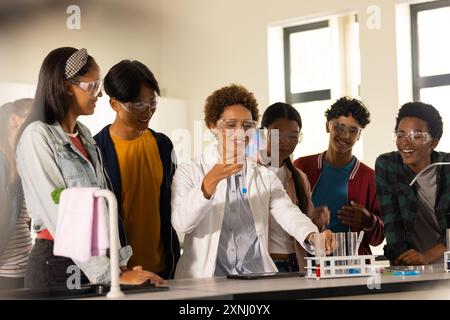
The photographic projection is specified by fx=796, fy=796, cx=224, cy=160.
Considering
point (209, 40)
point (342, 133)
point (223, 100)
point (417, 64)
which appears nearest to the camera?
point (223, 100)

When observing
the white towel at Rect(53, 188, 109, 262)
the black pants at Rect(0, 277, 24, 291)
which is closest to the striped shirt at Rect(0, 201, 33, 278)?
the black pants at Rect(0, 277, 24, 291)

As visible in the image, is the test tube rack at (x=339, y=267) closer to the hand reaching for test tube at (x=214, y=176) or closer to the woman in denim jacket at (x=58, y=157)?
the hand reaching for test tube at (x=214, y=176)

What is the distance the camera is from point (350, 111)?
337 cm

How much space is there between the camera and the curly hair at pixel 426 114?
323 cm

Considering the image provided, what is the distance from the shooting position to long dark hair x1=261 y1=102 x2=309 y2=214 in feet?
10.0

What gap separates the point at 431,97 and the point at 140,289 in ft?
7.33

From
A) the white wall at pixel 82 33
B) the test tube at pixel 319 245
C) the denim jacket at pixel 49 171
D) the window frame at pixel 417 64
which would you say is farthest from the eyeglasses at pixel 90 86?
the window frame at pixel 417 64

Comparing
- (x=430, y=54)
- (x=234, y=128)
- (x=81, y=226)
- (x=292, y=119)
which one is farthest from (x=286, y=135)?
(x=81, y=226)

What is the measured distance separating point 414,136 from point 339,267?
105cm

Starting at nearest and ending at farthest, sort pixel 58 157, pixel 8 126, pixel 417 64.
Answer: pixel 58 157 < pixel 8 126 < pixel 417 64

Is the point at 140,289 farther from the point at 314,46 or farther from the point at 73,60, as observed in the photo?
the point at 314,46

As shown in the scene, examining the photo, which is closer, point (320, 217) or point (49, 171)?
point (49, 171)

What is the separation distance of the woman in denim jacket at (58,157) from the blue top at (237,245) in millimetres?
403

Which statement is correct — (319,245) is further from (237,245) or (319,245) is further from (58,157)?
(58,157)
